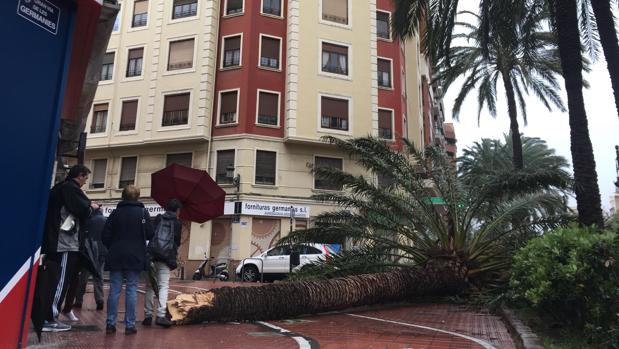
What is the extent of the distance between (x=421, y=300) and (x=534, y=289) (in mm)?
5680

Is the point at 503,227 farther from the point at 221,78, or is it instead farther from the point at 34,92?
the point at 221,78

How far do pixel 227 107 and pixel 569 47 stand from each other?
18.2 meters

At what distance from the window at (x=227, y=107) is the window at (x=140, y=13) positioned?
7.25 m

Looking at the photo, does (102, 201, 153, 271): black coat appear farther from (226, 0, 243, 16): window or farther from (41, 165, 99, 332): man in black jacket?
(226, 0, 243, 16): window

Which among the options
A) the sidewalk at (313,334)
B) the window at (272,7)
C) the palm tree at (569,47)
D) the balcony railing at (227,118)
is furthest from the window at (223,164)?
the sidewalk at (313,334)

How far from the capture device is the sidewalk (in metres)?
5.35

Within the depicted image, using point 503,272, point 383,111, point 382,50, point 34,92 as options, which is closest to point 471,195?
point 503,272

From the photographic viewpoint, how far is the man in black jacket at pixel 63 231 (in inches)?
195

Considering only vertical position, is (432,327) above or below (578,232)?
below

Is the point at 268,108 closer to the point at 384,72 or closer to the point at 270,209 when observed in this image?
the point at 270,209

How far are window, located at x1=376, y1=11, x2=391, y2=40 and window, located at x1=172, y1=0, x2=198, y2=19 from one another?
10.6 meters

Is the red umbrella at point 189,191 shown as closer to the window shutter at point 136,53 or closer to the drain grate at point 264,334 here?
the drain grate at point 264,334

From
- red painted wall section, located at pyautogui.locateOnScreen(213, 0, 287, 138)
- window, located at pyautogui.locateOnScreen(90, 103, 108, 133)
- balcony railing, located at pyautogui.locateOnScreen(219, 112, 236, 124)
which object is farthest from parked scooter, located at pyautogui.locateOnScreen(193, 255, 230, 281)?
window, located at pyautogui.locateOnScreen(90, 103, 108, 133)

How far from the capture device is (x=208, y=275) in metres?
23.0
